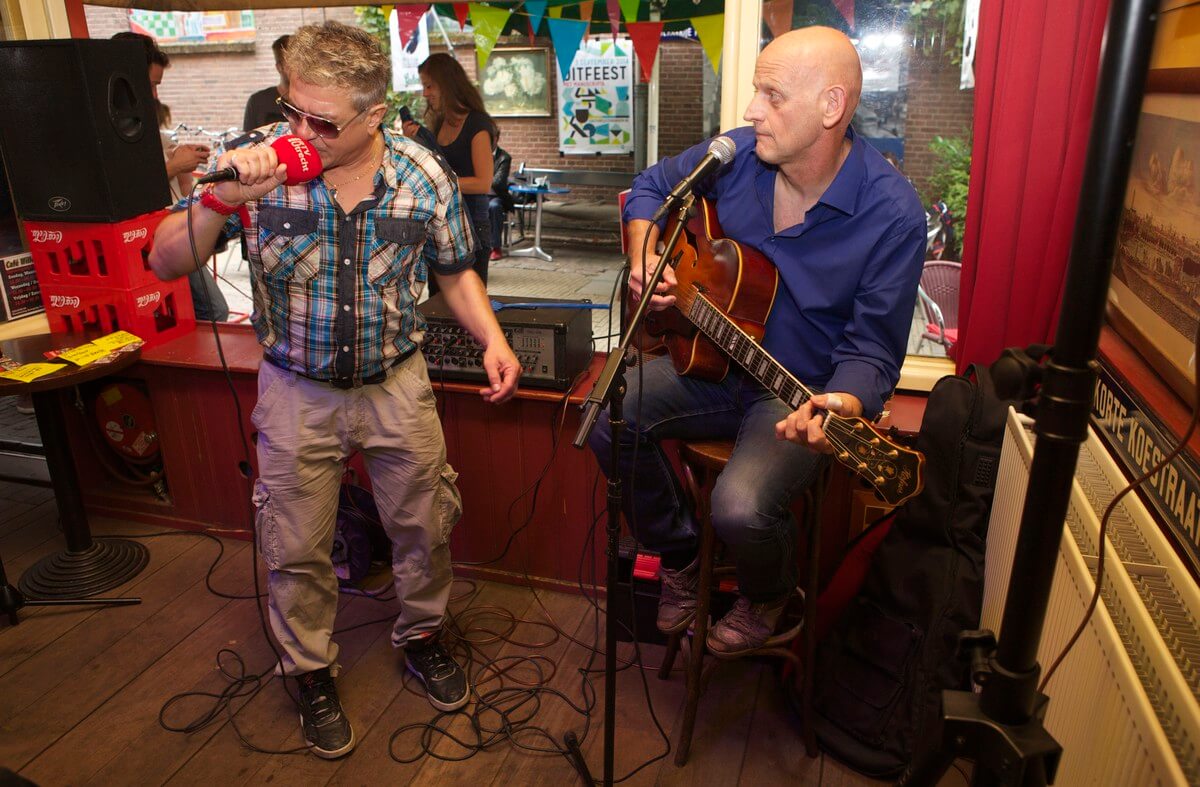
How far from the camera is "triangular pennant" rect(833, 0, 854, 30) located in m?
2.56

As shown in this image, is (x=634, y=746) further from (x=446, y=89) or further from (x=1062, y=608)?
(x=446, y=89)

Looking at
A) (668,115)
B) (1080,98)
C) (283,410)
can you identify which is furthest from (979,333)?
(668,115)

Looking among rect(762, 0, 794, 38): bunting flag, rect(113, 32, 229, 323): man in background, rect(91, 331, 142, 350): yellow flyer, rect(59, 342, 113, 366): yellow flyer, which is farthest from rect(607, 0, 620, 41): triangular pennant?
rect(59, 342, 113, 366): yellow flyer

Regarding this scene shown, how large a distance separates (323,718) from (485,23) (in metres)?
3.40

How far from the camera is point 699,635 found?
194cm

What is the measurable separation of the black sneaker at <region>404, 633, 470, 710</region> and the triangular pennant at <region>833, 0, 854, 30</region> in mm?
2130

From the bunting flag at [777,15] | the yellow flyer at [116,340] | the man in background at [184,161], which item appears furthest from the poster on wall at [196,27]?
the bunting flag at [777,15]

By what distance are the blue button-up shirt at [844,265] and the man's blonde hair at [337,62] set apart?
0.82 meters

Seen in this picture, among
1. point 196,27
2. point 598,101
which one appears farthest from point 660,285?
point 196,27

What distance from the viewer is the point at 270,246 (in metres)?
1.81

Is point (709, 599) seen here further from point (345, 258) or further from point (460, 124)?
point (460, 124)

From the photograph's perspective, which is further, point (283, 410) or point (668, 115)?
point (668, 115)

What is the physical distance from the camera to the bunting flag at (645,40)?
370 centimetres

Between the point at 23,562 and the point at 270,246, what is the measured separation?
5.84 feet
